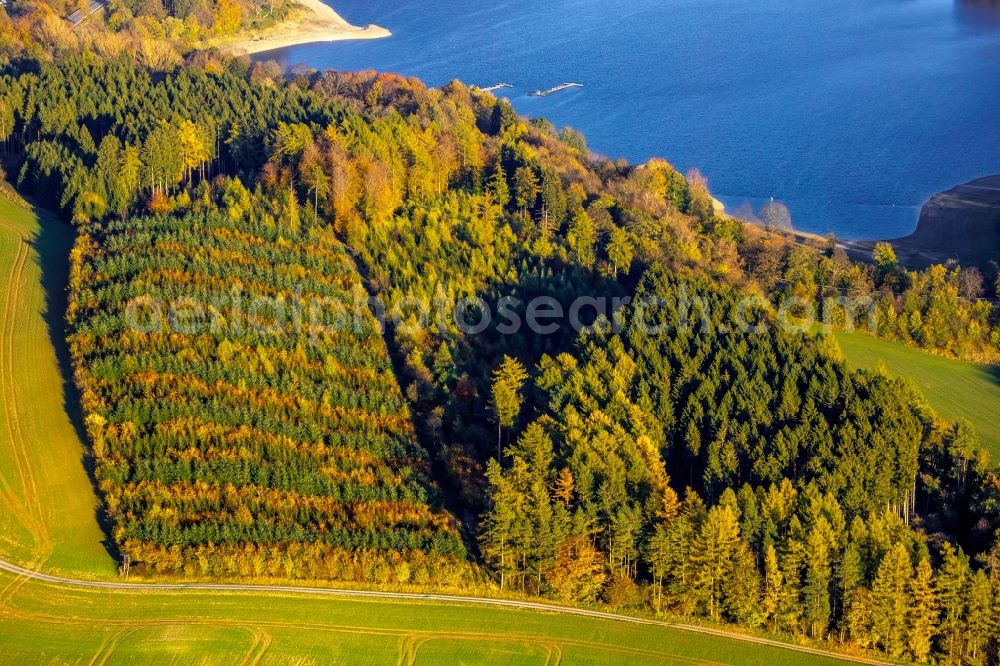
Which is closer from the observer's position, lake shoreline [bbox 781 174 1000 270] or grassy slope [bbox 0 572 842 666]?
grassy slope [bbox 0 572 842 666]

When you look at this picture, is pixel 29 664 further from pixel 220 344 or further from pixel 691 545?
pixel 691 545

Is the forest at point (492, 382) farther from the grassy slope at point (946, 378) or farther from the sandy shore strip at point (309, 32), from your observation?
the sandy shore strip at point (309, 32)

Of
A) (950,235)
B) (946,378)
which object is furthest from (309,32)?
(946,378)

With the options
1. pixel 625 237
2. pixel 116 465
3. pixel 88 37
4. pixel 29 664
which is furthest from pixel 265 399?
pixel 88 37

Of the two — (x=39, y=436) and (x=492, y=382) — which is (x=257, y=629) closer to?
(x=39, y=436)

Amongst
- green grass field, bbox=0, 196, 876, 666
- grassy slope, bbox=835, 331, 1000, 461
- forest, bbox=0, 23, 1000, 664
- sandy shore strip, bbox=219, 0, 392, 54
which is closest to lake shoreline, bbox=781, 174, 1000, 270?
forest, bbox=0, 23, 1000, 664

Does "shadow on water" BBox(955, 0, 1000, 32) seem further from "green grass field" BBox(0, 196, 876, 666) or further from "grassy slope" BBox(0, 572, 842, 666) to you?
"green grass field" BBox(0, 196, 876, 666)
